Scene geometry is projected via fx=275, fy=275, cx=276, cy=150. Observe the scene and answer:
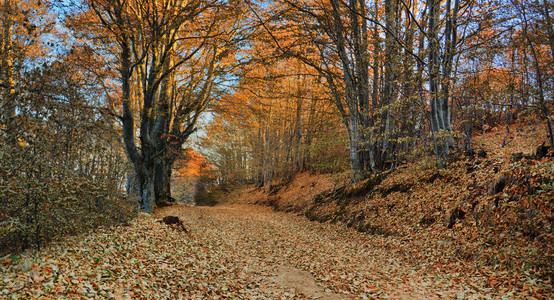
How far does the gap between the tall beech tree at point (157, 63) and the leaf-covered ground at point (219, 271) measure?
3149 millimetres

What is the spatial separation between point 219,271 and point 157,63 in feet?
25.2

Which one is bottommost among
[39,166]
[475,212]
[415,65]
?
[475,212]

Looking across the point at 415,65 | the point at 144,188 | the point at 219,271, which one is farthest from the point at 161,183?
the point at 415,65

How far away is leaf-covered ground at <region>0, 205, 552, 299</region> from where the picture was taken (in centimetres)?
353

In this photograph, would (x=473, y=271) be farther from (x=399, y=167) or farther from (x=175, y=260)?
(x=399, y=167)

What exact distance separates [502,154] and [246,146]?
67.8 ft

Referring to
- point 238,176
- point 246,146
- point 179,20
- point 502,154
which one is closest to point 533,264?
point 502,154

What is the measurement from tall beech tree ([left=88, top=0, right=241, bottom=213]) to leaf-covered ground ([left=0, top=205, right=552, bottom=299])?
315 cm

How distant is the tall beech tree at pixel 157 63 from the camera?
790 cm

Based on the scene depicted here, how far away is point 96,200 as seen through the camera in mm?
6012

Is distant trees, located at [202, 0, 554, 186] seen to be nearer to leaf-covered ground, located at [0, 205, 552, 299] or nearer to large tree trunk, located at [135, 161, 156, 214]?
leaf-covered ground, located at [0, 205, 552, 299]

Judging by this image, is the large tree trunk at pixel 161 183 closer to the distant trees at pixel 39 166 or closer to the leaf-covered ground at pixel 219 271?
the leaf-covered ground at pixel 219 271

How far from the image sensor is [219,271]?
5445 millimetres

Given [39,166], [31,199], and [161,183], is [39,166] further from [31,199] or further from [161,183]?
[161,183]
